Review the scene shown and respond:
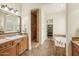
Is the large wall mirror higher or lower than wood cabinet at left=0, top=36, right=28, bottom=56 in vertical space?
higher

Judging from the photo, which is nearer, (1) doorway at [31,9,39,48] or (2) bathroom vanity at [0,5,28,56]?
(2) bathroom vanity at [0,5,28,56]

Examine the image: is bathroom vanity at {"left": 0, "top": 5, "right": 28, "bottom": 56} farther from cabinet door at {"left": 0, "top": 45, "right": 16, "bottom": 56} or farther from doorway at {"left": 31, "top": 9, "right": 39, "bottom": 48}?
doorway at {"left": 31, "top": 9, "right": 39, "bottom": 48}

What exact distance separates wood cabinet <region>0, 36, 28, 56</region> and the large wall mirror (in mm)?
251

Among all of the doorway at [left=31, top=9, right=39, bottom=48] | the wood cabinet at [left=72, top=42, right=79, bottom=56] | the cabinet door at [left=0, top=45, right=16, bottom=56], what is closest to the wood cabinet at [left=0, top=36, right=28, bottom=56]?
the cabinet door at [left=0, top=45, right=16, bottom=56]

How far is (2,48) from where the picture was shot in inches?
91.7

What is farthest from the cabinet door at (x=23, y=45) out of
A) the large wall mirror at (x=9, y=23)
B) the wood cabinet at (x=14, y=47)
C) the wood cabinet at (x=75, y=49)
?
the wood cabinet at (x=75, y=49)

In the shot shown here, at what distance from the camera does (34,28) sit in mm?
2760

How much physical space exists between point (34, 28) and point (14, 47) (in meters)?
0.53

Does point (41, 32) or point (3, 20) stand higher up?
point (3, 20)

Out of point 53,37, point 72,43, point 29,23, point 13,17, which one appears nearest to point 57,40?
point 53,37

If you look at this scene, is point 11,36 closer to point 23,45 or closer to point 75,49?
point 23,45

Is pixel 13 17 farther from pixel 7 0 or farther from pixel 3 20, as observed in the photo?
pixel 7 0

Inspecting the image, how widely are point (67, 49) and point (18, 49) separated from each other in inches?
37.0

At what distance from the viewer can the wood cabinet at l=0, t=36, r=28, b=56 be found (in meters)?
2.37
